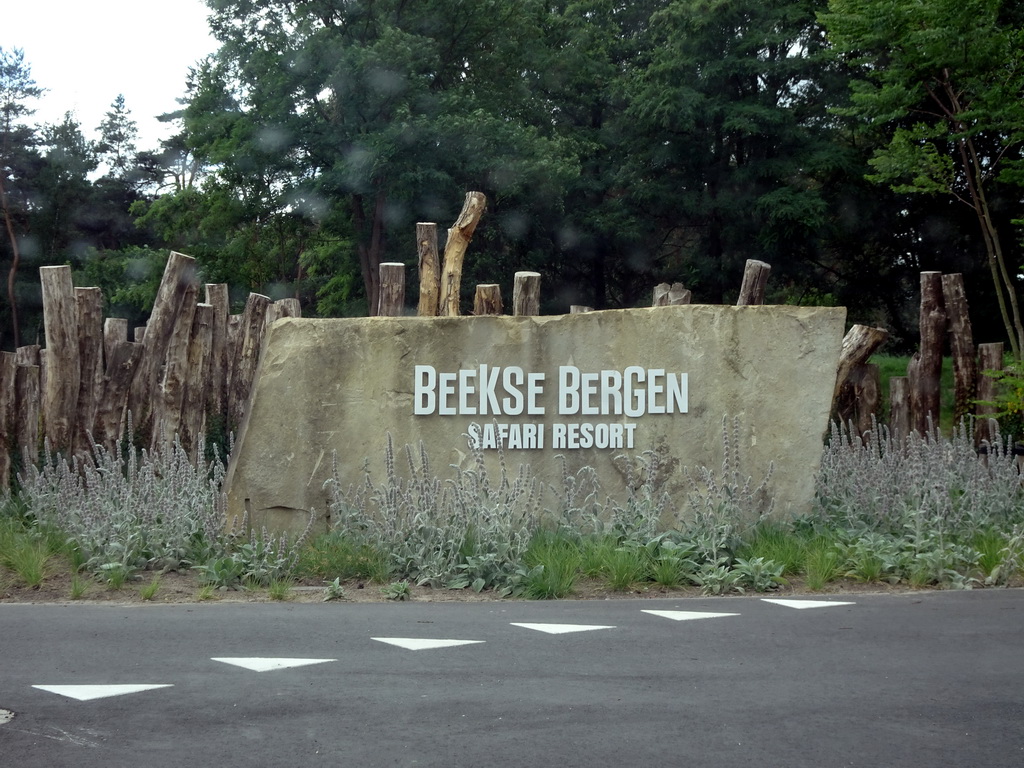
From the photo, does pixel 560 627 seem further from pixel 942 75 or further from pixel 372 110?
pixel 372 110

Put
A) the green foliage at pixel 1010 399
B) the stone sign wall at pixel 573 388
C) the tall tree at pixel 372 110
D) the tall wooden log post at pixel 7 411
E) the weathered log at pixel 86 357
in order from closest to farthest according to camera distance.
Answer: the stone sign wall at pixel 573 388 < the tall wooden log post at pixel 7 411 < the weathered log at pixel 86 357 < the green foliage at pixel 1010 399 < the tall tree at pixel 372 110

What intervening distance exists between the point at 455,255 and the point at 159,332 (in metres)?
2.89

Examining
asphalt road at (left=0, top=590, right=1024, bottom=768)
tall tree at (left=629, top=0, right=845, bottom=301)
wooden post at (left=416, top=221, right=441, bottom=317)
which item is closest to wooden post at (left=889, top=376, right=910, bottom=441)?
wooden post at (left=416, top=221, right=441, bottom=317)

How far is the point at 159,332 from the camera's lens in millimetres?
10383

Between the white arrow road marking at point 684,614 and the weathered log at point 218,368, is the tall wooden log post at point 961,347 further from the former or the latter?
the weathered log at point 218,368

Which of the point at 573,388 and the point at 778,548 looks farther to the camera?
the point at 573,388

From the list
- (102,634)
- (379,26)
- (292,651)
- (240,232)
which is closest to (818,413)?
(292,651)

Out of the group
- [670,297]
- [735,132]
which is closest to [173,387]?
[670,297]

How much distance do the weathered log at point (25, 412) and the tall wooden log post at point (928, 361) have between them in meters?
8.76

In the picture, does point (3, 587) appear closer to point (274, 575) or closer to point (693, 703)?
point (274, 575)

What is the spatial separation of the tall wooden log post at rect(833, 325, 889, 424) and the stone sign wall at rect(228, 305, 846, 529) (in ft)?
11.7

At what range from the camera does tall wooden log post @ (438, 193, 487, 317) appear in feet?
32.0

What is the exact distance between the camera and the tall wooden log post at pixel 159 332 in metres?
10.3

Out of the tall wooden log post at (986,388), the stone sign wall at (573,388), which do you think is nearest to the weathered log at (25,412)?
the stone sign wall at (573,388)
